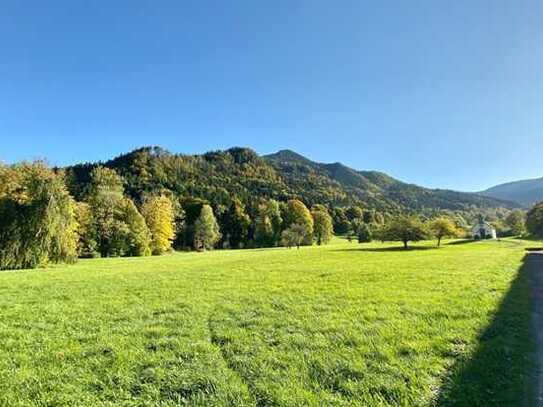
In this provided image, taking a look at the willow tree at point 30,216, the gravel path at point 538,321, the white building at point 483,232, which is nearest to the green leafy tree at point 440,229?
the white building at point 483,232

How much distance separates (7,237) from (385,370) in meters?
36.3

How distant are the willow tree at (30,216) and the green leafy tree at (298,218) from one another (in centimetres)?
6668

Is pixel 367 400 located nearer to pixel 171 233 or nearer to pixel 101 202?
pixel 101 202

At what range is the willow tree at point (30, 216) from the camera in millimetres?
32219

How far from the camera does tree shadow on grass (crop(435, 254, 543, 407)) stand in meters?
5.31

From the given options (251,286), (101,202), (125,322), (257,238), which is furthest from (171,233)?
(125,322)

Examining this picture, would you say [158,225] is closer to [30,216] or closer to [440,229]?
[30,216]

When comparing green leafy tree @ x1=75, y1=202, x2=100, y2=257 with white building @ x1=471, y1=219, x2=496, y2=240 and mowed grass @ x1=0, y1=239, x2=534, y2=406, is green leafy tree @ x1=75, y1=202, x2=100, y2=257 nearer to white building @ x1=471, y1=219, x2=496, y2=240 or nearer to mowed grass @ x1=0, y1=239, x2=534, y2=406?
mowed grass @ x1=0, y1=239, x2=534, y2=406

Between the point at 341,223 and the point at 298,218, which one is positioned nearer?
the point at 298,218

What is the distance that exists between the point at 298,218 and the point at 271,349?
9067 centimetres

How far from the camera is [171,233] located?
7162 cm

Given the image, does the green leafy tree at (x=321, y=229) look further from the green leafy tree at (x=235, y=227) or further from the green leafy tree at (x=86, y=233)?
the green leafy tree at (x=86, y=233)

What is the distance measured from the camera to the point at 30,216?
106 ft

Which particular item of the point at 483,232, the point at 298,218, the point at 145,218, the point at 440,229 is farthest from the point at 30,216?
the point at 483,232
